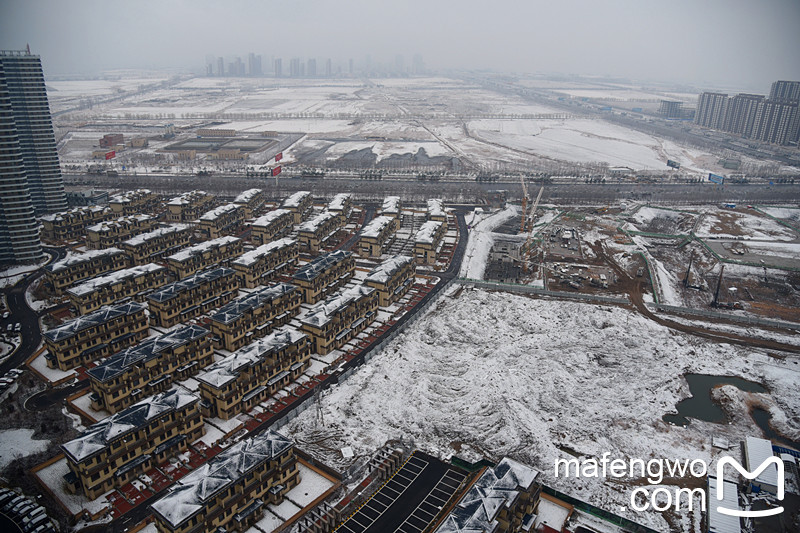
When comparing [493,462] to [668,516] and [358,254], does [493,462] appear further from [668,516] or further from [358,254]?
[358,254]

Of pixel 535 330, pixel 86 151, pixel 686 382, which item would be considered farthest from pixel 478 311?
pixel 86 151

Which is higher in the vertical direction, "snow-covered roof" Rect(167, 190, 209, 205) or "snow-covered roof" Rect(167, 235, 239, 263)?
"snow-covered roof" Rect(167, 190, 209, 205)

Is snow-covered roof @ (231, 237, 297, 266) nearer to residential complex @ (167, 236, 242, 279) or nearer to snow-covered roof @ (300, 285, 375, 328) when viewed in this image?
residential complex @ (167, 236, 242, 279)

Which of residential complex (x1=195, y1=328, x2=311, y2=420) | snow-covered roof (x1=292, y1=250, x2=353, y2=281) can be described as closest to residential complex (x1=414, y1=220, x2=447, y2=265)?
snow-covered roof (x1=292, y1=250, x2=353, y2=281)

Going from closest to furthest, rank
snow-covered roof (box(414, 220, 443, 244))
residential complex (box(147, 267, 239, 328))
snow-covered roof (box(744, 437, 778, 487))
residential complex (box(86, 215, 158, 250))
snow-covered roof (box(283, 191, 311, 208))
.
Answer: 1. snow-covered roof (box(744, 437, 778, 487))
2. residential complex (box(147, 267, 239, 328))
3. snow-covered roof (box(414, 220, 443, 244))
4. residential complex (box(86, 215, 158, 250))
5. snow-covered roof (box(283, 191, 311, 208))

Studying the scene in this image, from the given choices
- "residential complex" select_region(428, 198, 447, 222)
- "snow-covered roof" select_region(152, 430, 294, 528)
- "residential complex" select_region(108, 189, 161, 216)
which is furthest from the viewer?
"residential complex" select_region(108, 189, 161, 216)

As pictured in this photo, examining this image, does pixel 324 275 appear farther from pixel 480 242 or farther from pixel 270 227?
pixel 480 242

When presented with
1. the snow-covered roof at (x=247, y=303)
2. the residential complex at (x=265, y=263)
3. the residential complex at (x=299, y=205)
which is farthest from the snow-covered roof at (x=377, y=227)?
the snow-covered roof at (x=247, y=303)
